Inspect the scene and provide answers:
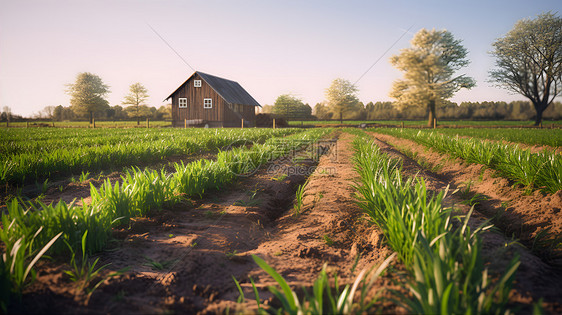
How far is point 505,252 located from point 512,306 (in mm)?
656

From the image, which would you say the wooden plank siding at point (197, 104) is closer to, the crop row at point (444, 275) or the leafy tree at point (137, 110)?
the leafy tree at point (137, 110)

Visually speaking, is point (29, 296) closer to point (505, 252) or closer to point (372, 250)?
point (372, 250)

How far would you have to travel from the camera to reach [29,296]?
4.98ft

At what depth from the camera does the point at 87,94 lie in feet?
163

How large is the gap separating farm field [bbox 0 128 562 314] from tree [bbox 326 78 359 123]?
5068 cm

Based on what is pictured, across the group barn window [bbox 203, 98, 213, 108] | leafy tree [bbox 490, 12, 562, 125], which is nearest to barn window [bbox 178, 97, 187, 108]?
barn window [bbox 203, 98, 213, 108]

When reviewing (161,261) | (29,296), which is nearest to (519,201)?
(161,261)

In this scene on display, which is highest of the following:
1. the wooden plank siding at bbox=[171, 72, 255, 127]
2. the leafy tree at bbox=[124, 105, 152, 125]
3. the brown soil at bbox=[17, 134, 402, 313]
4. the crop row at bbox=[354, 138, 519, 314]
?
the leafy tree at bbox=[124, 105, 152, 125]

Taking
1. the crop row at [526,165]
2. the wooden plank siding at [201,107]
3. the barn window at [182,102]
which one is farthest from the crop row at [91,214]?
the barn window at [182,102]

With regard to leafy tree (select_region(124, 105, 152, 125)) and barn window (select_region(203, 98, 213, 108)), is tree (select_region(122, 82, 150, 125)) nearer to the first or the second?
leafy tree (select_region(124, 105, 152, 125))

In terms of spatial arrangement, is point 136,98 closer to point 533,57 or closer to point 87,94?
point 87,94

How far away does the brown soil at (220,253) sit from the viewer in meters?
1.57

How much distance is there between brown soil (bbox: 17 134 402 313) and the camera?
1.57 metres

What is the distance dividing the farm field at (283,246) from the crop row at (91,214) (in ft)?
0.04
